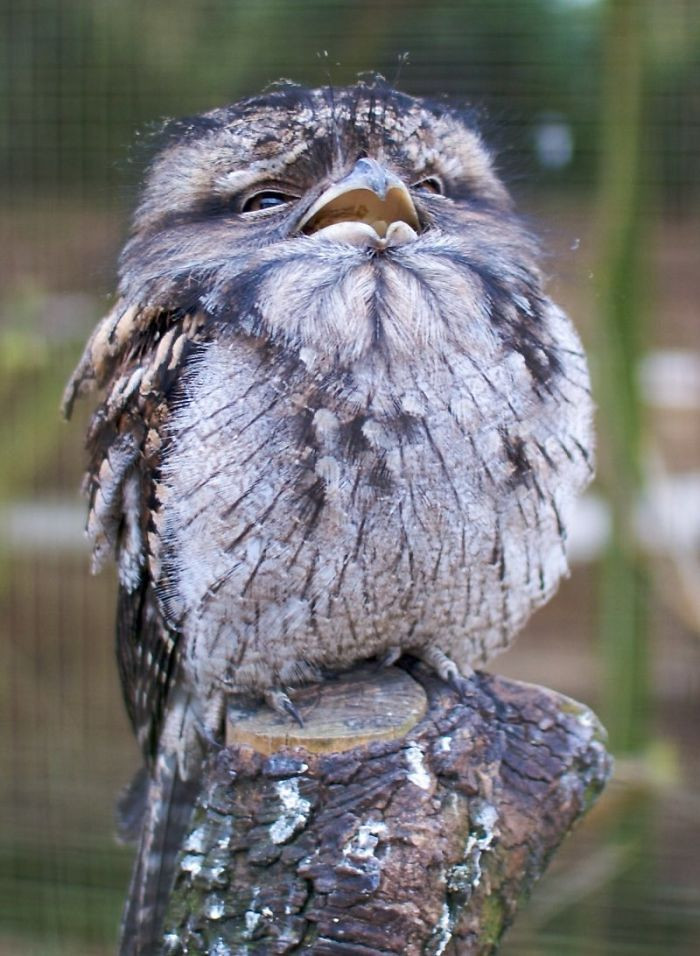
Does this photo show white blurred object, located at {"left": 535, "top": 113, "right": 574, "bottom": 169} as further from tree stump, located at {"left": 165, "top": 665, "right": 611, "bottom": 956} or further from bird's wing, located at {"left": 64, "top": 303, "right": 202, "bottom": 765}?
tree stump, located at {"left": 165, "top": 665, "right": 611, "bottom": 956}

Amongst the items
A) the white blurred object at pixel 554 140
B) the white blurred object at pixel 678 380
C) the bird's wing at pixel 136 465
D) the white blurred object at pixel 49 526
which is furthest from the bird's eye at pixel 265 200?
the white blurred object at pixel 678 380

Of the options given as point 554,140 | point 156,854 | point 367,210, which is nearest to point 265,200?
point 367,210

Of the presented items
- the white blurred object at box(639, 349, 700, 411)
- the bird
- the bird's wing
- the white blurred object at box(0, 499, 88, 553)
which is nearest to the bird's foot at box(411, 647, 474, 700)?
the bird

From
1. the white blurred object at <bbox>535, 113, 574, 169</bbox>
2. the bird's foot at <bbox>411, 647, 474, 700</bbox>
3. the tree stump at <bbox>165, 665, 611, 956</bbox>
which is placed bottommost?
the tree stump at <bbox>165, 665, 611, 956</bbox>

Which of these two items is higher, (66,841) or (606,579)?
(606,579)

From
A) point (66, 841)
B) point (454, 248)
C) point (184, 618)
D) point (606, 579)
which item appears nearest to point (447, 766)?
point (184, 618)

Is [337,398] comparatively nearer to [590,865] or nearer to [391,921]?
[391,921]
